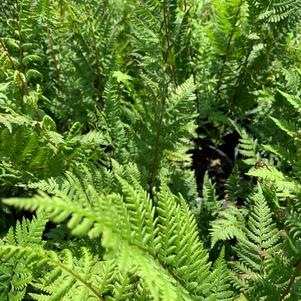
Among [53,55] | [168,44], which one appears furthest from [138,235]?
[53,55]

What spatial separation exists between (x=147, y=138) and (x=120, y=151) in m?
0.11

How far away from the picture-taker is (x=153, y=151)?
1.47 metres

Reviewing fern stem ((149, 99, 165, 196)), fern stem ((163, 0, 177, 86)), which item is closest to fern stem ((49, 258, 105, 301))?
fern stem ((149, 99, 165, 196))

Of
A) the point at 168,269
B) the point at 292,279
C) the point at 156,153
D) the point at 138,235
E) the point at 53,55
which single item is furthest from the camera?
the point at 53,55

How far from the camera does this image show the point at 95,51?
5.73 ft

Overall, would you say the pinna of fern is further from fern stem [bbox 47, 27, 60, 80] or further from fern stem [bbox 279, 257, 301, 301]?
fern stem [bbox 47, 27, 60, 80]

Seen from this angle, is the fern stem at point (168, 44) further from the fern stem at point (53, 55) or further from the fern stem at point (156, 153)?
the fern stem at point (53, 55)

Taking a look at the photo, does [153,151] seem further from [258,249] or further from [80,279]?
[80,279]

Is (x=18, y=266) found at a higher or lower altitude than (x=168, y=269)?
lower

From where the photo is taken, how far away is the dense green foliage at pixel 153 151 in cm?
92

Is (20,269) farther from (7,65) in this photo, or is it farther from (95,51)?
(95,51)

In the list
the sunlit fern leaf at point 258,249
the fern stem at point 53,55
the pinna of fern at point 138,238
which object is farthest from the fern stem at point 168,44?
the pinna of fern at point 138,238

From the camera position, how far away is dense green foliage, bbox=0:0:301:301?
0.92m

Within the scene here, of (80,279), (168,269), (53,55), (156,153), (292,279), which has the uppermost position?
(53,55)
